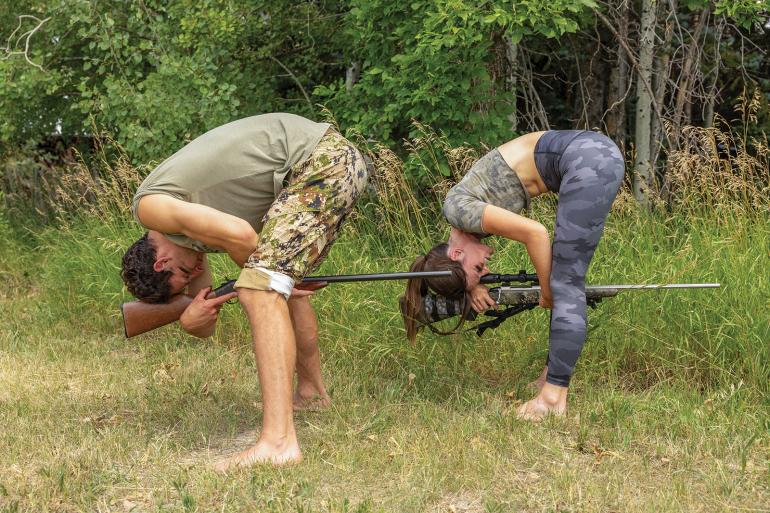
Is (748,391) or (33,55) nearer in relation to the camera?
(748,391)

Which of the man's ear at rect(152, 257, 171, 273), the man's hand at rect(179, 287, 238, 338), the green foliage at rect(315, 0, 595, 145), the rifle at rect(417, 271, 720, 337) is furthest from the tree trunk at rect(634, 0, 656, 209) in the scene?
the man's ear at rect(152, 257, 171, 273)

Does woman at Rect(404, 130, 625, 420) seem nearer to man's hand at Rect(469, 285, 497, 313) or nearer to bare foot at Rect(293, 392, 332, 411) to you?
man's hand at Rect(469, 285, 497, 313)

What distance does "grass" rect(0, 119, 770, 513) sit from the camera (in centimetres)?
343

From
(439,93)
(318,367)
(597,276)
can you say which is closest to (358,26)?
(439,93)

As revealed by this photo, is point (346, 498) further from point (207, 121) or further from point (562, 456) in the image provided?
point (207, 121)

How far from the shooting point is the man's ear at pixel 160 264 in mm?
3932

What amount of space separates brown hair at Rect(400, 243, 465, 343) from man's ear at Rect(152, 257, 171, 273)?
1174 millimetres

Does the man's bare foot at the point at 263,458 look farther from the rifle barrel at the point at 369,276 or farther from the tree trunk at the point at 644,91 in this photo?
the tree trunk at the point at 644,91

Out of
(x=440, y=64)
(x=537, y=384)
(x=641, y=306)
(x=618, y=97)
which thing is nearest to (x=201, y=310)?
(x=537, y=384)

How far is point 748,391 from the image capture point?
171 inches

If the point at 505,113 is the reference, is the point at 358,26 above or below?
above

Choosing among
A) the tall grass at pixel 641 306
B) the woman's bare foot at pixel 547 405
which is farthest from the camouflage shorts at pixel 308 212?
the tall grass at pixel 641 306

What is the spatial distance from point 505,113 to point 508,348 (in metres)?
2.78

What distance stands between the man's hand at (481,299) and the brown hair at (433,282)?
57mm
